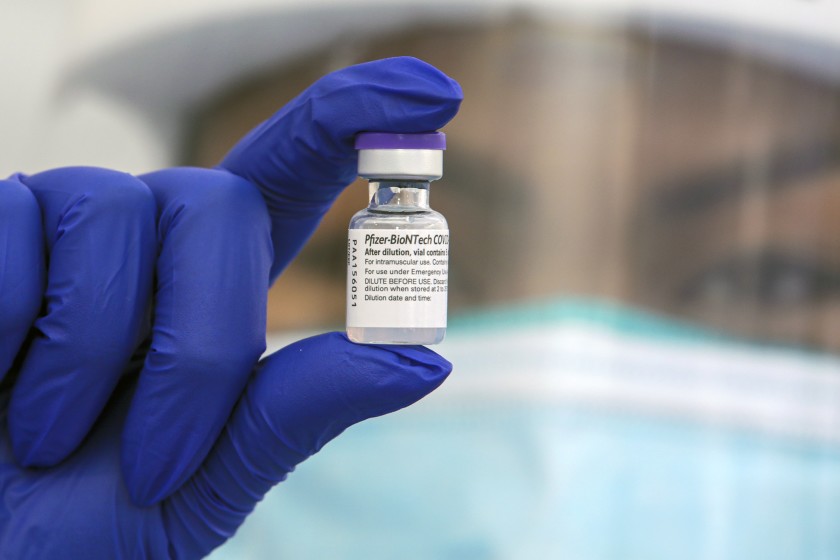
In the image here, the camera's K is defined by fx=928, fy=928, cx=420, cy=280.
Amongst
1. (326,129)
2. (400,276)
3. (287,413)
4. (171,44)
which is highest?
(171,44)

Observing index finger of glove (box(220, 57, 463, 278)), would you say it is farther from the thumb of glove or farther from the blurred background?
the blurred background

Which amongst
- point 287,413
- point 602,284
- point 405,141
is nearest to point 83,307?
point 287,413

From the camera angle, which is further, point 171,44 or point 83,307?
point 171,44

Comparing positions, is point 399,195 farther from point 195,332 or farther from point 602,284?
point 602,284

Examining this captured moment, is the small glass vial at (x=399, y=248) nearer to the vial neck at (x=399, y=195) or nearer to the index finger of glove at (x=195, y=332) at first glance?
the vial neck at (x=399, y=195)

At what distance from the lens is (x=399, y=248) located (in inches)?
25.6

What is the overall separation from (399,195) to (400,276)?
0.24 ft

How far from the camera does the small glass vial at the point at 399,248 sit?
2.14 ft

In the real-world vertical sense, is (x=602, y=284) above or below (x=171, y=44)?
below

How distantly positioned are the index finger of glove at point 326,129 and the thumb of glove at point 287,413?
0.15m

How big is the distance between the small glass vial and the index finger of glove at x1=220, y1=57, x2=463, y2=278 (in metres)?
0.02

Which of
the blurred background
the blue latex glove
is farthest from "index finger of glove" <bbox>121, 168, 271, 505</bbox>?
the blurred background

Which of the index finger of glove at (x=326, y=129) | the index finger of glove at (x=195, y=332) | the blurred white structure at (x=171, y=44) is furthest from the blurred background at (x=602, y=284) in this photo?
the index finger of glove at (x=195, y=332)

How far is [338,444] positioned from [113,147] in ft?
2.43
